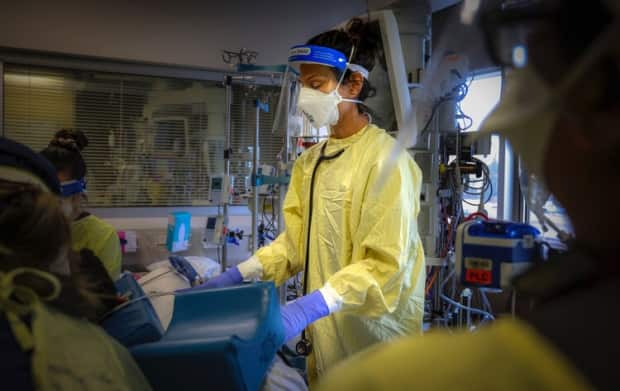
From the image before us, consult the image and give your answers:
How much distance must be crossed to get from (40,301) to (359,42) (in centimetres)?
137

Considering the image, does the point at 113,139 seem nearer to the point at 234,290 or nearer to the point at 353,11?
the point at 353,11

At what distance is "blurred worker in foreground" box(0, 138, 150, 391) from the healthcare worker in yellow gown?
0.53 meters

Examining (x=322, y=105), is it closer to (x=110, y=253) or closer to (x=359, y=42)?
(x=359, y=42)

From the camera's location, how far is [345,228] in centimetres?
152

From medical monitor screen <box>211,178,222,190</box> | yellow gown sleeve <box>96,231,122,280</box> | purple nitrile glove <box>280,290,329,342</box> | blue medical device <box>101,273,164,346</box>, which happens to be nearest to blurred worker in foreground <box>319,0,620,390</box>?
blue medical device <box>101,273,164,346</box>

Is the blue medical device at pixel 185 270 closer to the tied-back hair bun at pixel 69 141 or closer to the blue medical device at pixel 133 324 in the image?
the tied-back hair bun at pixel 69 141

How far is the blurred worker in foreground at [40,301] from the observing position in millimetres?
688

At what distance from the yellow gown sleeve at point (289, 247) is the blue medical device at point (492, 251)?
1.92 feet

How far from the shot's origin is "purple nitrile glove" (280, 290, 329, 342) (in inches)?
49.1

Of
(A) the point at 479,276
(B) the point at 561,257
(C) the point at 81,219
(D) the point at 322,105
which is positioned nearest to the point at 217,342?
(B) the point at 561,257

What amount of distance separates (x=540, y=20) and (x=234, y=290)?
984 millimetres

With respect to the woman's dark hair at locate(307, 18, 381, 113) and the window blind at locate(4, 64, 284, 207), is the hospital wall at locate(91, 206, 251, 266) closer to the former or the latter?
the window blind at locate(4, 64, 284, 207)

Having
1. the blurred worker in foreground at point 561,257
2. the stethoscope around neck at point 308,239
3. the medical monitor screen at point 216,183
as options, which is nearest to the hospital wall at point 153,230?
the medical monitor screen at point 216,183

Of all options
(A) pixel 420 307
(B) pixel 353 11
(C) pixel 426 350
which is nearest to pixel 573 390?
(C) pixel 426 350
